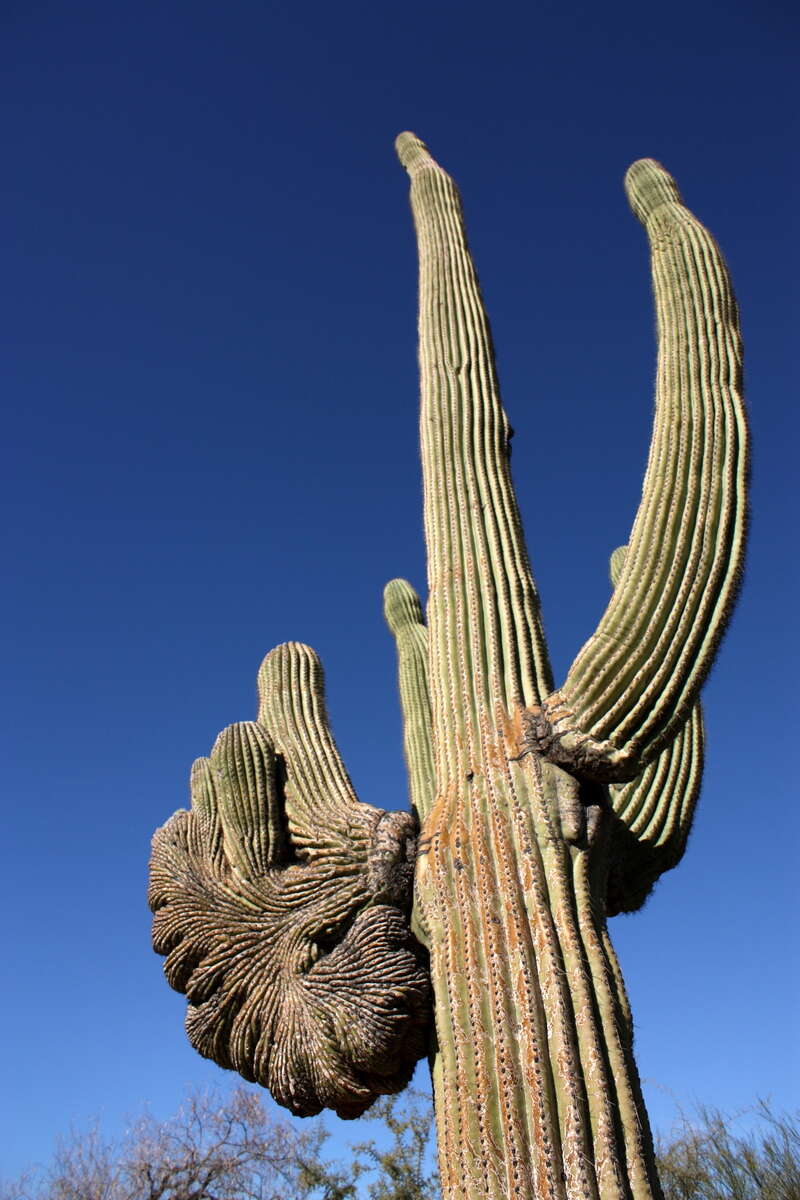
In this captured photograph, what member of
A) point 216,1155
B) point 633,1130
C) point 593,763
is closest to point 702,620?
point 593,763

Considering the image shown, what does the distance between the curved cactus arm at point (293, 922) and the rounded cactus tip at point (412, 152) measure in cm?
309

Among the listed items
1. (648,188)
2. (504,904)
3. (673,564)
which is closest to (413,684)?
(673,564)

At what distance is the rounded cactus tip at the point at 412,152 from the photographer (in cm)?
536

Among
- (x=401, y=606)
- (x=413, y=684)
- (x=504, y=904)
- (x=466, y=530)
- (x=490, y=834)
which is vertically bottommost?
(x=504, y=904)

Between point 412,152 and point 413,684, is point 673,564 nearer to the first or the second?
point 413,684

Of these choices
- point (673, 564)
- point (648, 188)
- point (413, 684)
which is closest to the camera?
point (673, 564)

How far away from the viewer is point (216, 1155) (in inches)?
566

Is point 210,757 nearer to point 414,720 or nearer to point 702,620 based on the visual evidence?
point 414,720

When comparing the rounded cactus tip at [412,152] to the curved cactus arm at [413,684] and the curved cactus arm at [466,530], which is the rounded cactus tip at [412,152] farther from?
the curved cactus arm at [413,684]

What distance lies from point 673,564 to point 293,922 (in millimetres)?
1720

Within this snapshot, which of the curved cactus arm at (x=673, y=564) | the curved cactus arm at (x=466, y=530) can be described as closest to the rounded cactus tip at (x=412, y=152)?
the curved cactus arm at (x=466, y=530)

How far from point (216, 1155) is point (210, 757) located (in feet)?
42.2

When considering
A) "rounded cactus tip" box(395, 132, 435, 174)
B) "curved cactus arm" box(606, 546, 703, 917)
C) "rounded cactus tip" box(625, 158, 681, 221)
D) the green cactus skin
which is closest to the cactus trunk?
the green cactus skin

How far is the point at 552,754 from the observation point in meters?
2.91
